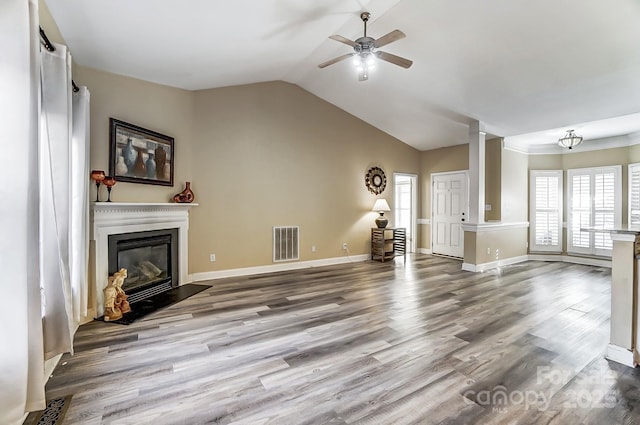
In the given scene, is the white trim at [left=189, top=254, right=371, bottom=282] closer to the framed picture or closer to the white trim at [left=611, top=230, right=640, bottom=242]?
the framed picture

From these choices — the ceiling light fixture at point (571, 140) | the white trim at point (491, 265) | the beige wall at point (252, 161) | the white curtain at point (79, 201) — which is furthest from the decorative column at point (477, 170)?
the white curtain at point (79, 201)

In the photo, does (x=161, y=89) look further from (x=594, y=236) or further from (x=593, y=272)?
(x=594, y=236)

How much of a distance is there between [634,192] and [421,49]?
522cm

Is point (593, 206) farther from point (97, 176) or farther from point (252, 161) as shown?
point (97, 176)

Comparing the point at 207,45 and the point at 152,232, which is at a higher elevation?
the point at 207,45

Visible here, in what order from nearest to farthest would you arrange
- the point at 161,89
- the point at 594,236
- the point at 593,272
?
the point at 161,89 < the point at 593,272 < the point at 594,236

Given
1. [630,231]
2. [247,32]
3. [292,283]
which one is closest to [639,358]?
[630,231]

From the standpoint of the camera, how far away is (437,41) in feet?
12.4

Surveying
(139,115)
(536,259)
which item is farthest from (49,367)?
(536,259)

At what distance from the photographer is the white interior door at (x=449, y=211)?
6.75 m

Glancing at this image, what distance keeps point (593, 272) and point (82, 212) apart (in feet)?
25.9

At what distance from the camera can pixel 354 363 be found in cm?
230

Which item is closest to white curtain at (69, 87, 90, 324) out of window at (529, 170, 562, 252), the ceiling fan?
the ceiling fan

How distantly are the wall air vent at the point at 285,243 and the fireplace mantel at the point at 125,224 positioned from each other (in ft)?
5.11
